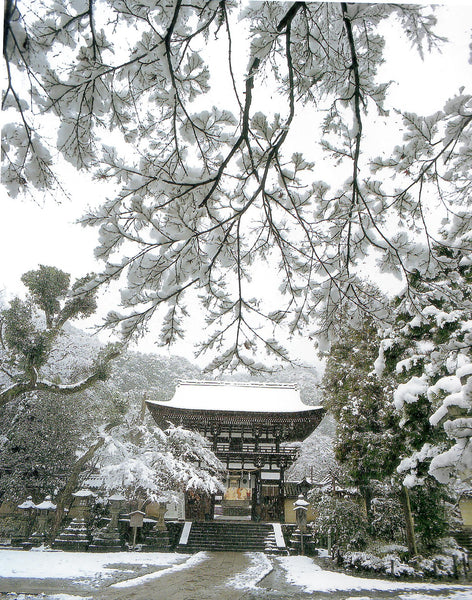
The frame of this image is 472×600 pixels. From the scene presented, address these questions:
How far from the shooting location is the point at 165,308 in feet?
3.92

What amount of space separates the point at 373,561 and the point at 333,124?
4364 mm

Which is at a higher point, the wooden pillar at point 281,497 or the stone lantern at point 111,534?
the wooden pillar at point 281,497

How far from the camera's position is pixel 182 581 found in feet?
11.4

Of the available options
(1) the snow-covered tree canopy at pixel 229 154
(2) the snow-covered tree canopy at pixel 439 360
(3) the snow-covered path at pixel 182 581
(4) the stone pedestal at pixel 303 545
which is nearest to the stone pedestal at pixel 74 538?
(3) the snow-covered path at pixel 182 581

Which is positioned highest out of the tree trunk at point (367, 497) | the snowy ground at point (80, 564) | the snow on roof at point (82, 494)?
the tree trunk at point (367, 497)

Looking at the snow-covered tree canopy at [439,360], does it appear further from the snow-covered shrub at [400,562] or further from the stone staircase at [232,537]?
the stone staircase at [232,537]

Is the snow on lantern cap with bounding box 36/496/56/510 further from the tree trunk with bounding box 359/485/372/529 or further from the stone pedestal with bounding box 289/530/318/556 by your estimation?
the tree trunk with bounding box 359/485/372/529

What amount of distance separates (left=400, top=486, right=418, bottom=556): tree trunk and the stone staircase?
2041 mm

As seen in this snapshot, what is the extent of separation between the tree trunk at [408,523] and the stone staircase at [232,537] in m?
2.04

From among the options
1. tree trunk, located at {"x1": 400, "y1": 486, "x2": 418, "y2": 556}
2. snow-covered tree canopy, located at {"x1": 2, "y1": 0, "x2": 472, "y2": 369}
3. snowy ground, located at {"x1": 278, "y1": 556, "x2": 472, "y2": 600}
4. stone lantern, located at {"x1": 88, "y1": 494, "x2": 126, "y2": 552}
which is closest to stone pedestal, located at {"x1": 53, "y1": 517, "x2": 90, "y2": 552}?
stone lantern, located at {"x1": 88, "y1": 494, "x2": 126, "y2": 552}

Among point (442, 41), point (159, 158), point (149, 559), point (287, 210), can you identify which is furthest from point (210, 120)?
point (149, 559)

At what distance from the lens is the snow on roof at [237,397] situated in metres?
7.14

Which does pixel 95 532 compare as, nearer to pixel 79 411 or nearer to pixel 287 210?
pixel 79 411

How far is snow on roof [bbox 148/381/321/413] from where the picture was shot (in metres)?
7.14
